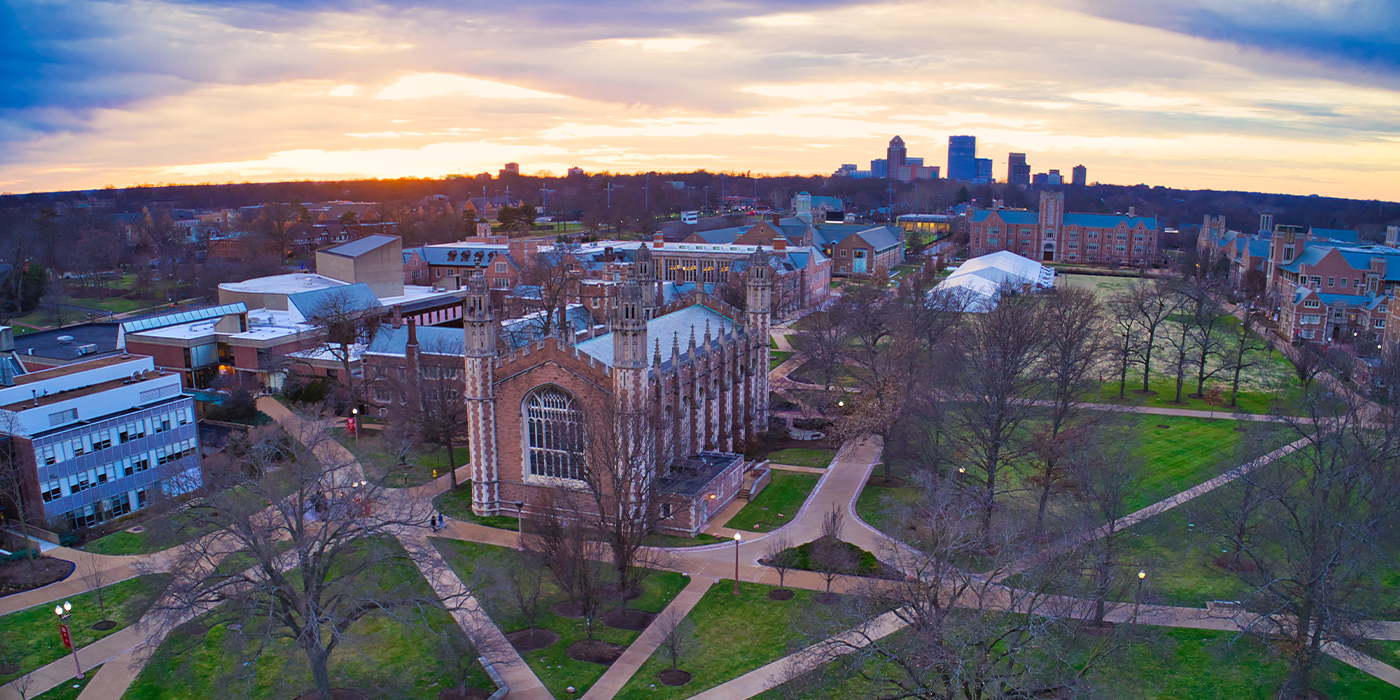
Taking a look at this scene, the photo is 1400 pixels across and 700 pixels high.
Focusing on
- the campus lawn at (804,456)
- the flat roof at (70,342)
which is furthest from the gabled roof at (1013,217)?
the flat roof at (70,342)

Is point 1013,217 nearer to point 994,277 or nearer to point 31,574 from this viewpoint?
point 994,277

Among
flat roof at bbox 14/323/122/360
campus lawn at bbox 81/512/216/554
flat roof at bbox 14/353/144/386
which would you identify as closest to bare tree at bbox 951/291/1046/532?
campus lawn at bbox 81/512/216/554

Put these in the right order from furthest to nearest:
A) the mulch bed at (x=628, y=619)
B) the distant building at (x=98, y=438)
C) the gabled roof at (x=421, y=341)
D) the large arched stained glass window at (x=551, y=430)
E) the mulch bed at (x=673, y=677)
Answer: the gabled roof at (x=421, y=341)
the distant building at (x=98, y=438)
the large arched stained glass window at (x=551, y=430)
the mulch bed at (x=628, y=619)
the mulch bed at (x=673, y=677)

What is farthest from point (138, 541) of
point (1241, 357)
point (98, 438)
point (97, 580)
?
point (1241, 357)

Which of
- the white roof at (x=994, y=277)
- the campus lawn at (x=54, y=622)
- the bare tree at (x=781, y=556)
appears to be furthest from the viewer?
the white roof at (x=994, y=277)

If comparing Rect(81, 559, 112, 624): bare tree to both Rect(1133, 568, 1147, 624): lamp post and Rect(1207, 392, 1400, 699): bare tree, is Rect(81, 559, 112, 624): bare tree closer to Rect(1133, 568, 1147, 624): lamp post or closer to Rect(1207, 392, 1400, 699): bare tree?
Rect(1133, 568, 1147, 624): lamp post

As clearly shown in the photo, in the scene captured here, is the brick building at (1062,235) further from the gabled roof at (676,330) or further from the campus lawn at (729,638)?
the campus lawn at (729,638)
